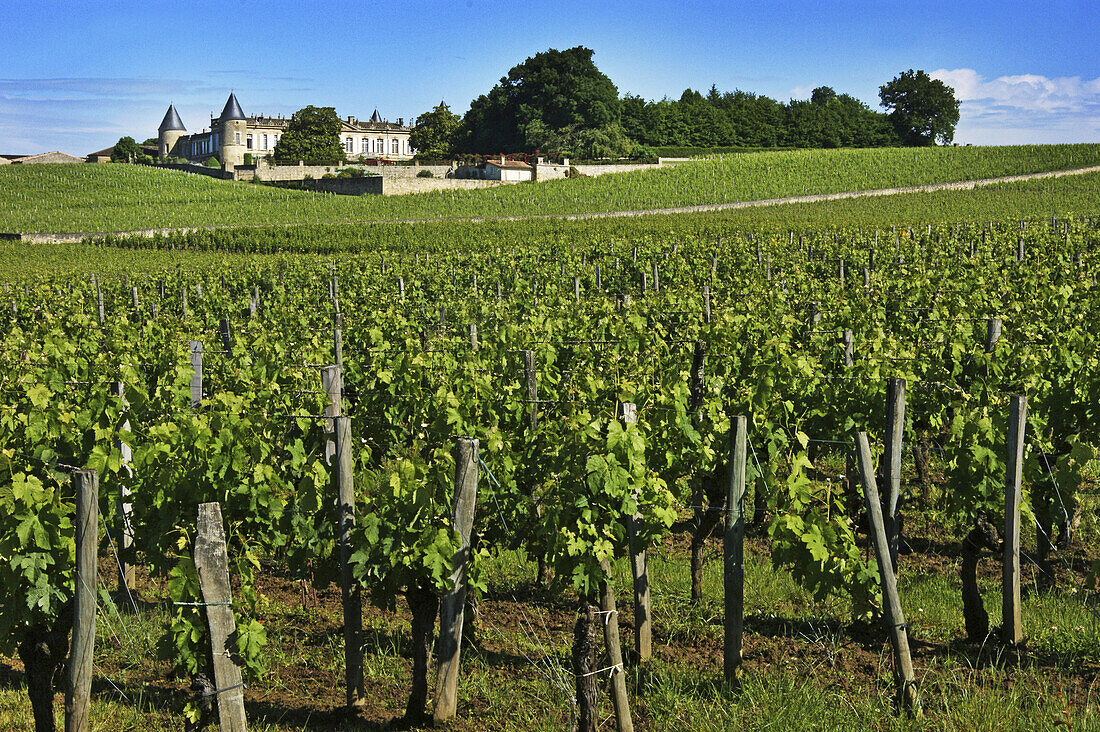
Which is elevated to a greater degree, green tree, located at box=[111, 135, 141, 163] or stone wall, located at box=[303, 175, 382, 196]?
green tree, located at box=[111, 135, 141, 163]

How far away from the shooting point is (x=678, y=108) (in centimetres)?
9075

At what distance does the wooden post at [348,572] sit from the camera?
452cm

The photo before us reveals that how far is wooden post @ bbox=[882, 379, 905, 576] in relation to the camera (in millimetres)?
4828

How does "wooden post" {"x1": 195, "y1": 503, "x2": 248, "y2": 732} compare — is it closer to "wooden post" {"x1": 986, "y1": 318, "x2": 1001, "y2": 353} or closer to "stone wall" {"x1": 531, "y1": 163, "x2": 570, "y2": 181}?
"wooden post" {"x1": 986, "y1": 318, "x2": 1001, "y2": 353}

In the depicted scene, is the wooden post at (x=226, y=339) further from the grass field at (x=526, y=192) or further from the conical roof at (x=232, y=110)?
the conical roof at (x=232, y=110)

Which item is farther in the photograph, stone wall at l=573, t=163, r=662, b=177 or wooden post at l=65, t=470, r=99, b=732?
stone wall at l=573, t=163, r=662, b=177

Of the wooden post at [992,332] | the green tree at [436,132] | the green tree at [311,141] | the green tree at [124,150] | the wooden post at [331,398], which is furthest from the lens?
the green tree at [124,150]

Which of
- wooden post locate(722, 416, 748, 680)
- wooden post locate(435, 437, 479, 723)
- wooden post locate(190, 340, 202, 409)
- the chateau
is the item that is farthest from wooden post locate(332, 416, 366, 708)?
the chateau

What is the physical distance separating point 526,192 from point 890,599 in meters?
54.6

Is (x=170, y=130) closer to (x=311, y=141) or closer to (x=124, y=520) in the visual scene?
(x=311, y=141)

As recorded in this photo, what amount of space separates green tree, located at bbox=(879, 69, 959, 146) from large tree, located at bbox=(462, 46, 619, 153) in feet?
93.2

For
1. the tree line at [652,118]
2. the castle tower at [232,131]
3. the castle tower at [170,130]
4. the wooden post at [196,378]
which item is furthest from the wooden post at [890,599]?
the castle tower at [170,130]

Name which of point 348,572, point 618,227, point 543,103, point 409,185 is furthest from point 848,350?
point 543,103

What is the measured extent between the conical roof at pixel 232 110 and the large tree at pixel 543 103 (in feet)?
114
